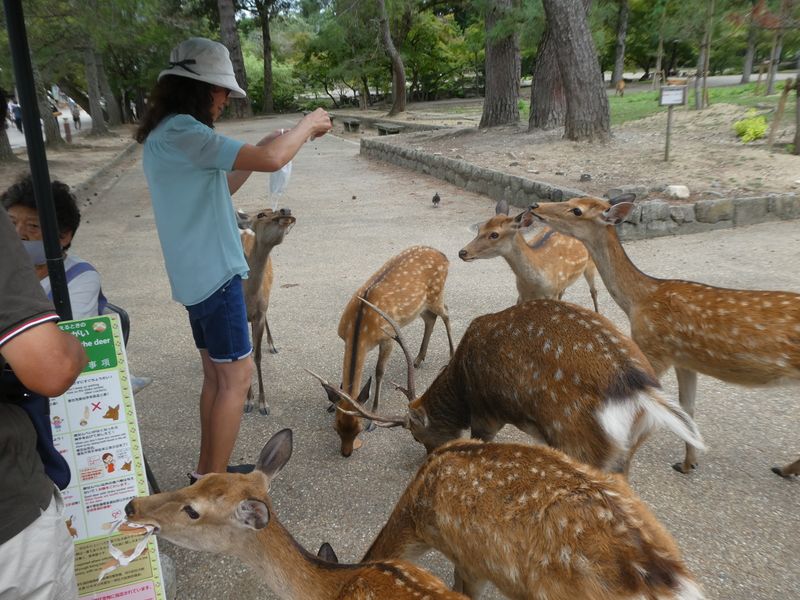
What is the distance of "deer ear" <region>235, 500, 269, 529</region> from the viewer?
69.2 inches

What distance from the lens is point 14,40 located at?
1769 mm

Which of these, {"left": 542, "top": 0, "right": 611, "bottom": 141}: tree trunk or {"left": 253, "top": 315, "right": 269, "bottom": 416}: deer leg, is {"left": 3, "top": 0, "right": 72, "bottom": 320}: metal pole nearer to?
{"left": 253, "top": 315, "right": 269, "bottom": 416}: deer leg

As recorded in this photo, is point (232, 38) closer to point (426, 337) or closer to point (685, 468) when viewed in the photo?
point (426, 337)

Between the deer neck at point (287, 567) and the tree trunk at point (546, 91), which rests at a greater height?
the tree trunk at point (546, 91)

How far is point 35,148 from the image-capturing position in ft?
6.07

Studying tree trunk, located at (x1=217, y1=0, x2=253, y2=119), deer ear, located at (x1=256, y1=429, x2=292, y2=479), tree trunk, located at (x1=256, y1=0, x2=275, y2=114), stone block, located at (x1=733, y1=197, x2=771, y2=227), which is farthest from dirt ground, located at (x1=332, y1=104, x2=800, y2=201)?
tree trunk, located at (x1=256, y1=0, x2=275, y2=114)

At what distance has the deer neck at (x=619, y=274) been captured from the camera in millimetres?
3447

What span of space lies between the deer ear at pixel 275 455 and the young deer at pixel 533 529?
0.44m

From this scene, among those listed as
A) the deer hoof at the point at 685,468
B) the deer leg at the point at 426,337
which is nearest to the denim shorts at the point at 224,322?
the deer leg at the point at 426,337

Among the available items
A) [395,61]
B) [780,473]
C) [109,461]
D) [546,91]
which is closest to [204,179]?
[109,461]

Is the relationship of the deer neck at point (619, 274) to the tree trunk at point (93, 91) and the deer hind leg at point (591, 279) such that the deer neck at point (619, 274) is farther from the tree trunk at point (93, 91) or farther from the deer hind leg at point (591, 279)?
the tree trunk at point (93, 91)

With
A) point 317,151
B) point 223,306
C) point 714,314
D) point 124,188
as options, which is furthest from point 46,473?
point 317,151

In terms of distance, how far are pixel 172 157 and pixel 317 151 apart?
15.4 metres

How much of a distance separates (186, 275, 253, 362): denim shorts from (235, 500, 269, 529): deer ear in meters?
0.81
